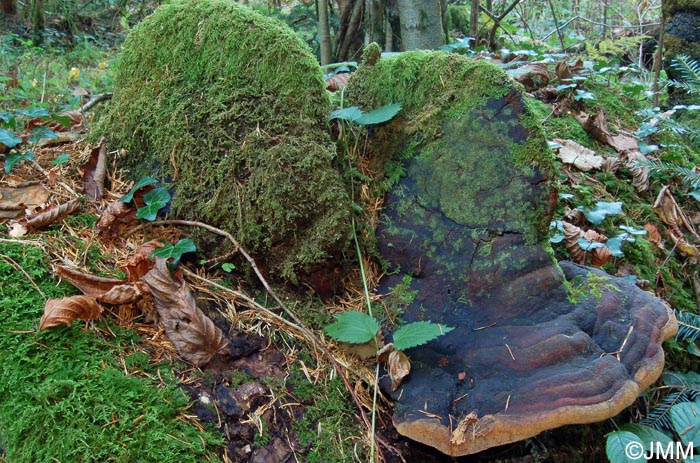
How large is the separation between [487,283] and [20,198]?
8.15ft

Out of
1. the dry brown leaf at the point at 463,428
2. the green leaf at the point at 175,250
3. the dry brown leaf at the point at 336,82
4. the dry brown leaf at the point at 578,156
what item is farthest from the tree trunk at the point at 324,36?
the dry brown leaf at the point at 463,428

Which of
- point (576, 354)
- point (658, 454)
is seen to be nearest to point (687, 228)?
point (658, 454)

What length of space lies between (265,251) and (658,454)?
87.2 inches

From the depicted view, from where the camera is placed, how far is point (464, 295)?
2.45 meters

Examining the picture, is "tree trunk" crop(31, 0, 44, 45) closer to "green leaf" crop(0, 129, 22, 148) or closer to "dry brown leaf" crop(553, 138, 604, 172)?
"green leaf" crop(0, 129, 22, 148)

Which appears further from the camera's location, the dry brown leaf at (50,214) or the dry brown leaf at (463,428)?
the dry brown leaf at (50,214)

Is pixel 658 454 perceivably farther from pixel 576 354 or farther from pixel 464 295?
pixel 464 295

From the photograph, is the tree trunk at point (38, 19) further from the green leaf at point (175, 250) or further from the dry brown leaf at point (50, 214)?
the green leaf at point (175, 250)

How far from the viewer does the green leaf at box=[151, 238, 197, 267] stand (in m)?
2.34

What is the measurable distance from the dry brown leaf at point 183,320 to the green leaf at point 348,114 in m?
1.19

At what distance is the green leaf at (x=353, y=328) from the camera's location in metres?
2.21

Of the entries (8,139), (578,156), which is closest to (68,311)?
(8,139)

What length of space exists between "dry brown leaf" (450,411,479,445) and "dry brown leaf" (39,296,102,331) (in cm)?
162

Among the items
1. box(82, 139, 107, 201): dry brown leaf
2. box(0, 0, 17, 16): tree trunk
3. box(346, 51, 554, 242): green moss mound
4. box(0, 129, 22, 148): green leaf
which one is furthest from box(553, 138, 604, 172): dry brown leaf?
box(0, 0, 17, 16): tree trunk
